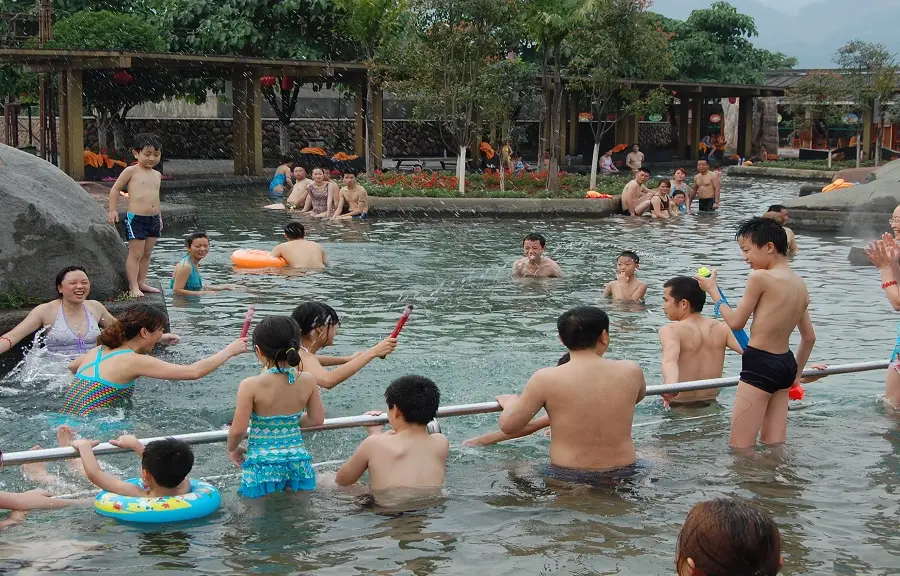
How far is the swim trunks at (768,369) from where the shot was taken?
6.40 meters

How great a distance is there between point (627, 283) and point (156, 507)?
25.3 feet

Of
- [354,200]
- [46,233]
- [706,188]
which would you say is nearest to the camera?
[46,233]

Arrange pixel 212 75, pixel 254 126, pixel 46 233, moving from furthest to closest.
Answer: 1. pixel 212 75
2. pixel 254 126
3. pixel 46 233

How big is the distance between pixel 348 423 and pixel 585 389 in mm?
1227

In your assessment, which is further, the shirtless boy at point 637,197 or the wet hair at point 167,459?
the shirtless boy at point 637,197

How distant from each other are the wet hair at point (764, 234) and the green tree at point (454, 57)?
18.3 metres

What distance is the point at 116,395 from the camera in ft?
23.4

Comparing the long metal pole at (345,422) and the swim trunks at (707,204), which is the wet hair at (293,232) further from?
the swim trunks at (707,204)

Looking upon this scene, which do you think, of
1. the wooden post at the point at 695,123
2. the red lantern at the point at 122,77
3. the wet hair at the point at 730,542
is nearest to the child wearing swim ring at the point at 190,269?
the wet hair at the point at 730,542

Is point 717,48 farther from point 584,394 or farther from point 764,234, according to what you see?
point 584,394

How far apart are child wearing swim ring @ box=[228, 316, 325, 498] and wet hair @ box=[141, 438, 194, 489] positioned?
0.86 ft

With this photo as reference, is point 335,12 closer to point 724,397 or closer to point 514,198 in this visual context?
point 514,198

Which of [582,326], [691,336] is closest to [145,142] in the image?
[691,336]

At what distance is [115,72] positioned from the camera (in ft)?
94.4
